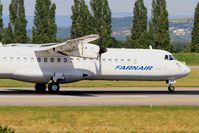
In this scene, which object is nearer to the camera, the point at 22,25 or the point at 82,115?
the point at 82,115

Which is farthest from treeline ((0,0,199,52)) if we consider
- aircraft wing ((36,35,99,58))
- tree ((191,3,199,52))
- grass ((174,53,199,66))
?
aircraft wing ((36,35,99,58))

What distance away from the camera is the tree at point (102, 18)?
315 feet

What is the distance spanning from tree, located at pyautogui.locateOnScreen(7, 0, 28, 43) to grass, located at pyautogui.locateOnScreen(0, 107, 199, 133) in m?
66.1

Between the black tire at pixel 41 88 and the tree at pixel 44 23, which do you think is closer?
the black tire at pixel 41 88

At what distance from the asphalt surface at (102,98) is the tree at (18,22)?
2125 inches

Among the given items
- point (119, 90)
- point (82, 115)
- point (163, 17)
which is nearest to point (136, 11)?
point (163, 17)

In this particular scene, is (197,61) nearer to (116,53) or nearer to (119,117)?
(116,53)

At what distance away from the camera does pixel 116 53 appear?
3997 cm

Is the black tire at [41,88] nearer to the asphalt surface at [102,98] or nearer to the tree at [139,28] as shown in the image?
the asphalt surface at [102,98]

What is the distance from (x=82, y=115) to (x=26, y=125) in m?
3.28

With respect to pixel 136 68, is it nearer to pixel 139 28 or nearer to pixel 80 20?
pixel 80 20

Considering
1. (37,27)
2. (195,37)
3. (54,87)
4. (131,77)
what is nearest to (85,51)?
(54,87)

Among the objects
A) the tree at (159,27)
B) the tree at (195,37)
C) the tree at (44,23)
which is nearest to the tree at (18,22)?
A: the tree at (44,23)

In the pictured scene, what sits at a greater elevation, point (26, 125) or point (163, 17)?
point (163, 17)
